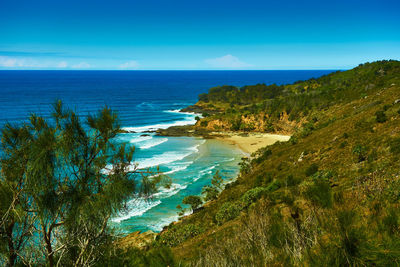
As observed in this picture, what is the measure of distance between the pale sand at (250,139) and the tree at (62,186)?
140 feet

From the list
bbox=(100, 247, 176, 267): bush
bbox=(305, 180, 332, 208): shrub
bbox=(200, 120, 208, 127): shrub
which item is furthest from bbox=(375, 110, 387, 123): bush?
bbox=(200, 120, 208, 127): shrub

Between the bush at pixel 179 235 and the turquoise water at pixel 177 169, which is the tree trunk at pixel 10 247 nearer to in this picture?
the turquoise water at pixel 177 169

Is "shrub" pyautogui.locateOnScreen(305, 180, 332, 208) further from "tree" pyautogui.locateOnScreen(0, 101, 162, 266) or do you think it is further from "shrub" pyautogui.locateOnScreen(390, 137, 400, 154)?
"shrub" pyautogui.locateOnScreen(390, 137, 400, 154)

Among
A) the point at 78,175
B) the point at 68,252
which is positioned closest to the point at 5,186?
the point at 78,175

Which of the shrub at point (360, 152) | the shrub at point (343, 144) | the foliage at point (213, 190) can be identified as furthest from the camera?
the foliage at point (213, 190)

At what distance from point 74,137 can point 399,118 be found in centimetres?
2310

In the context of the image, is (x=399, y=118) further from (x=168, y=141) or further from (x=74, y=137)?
(x=168, y=141)

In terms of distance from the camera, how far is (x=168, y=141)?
182 ft

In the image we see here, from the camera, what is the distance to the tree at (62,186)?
518 centimetres

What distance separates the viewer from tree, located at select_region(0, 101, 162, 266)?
518cm

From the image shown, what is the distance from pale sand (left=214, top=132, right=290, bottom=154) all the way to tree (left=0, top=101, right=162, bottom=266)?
140ft

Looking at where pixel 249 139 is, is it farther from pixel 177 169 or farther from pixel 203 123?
pixel 177 169

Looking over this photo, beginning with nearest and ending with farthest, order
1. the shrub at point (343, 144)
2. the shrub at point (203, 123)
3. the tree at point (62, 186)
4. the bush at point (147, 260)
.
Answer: the bush at point (147, 260), the tree at point (62, 186), the shrub at point (343, 144), the shrub at point (203, 123)

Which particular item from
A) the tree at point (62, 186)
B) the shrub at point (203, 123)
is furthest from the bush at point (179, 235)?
the shrub at point (203, 123)
